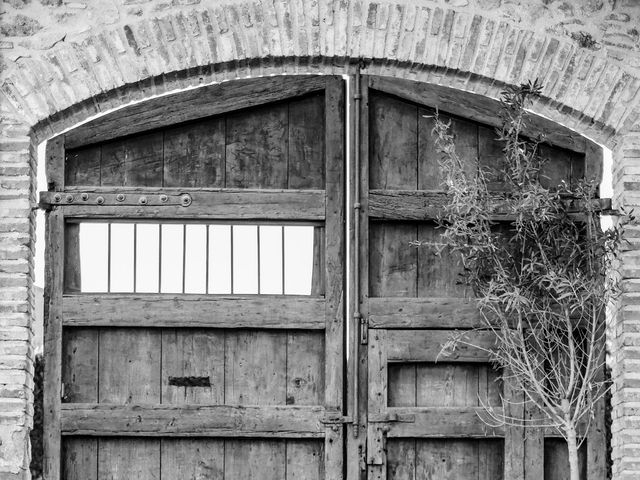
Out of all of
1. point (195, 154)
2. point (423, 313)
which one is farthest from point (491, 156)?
point (195, 154)

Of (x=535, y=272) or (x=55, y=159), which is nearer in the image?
(x=535, y=272)

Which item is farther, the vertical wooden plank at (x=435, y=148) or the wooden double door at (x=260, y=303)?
the vertical wooden plank at (x=435, y=148)

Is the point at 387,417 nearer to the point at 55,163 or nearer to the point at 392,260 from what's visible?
the point at 392,260

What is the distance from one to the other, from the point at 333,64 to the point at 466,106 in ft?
2.49

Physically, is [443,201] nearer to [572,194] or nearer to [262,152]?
[572,194]

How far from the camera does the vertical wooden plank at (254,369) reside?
5461 mm

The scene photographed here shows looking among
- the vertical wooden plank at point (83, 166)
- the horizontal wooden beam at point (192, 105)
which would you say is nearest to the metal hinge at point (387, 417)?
the horizontal wooden beam at point (192, 105)

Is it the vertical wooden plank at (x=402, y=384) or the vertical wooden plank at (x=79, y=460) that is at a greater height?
the vertical wooden plank at (x=402, y=384)

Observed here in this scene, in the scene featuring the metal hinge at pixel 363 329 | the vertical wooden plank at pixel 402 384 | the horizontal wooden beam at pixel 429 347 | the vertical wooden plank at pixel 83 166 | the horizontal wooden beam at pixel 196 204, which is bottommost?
the vertical wooden plank at pixel 402 384

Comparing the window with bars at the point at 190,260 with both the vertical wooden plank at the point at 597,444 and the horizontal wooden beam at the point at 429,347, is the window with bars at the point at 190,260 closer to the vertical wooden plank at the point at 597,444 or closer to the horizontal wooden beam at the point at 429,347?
the horizontal wooden beam at the point at 429,347

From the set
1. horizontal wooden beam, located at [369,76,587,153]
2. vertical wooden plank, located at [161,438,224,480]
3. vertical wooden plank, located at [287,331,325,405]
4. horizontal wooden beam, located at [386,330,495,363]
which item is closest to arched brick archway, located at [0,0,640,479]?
horizontal wooden beam, located at [369,76,587,153]

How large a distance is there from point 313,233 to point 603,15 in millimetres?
1957

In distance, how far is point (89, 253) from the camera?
217 inches

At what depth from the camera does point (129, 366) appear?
215 inches
